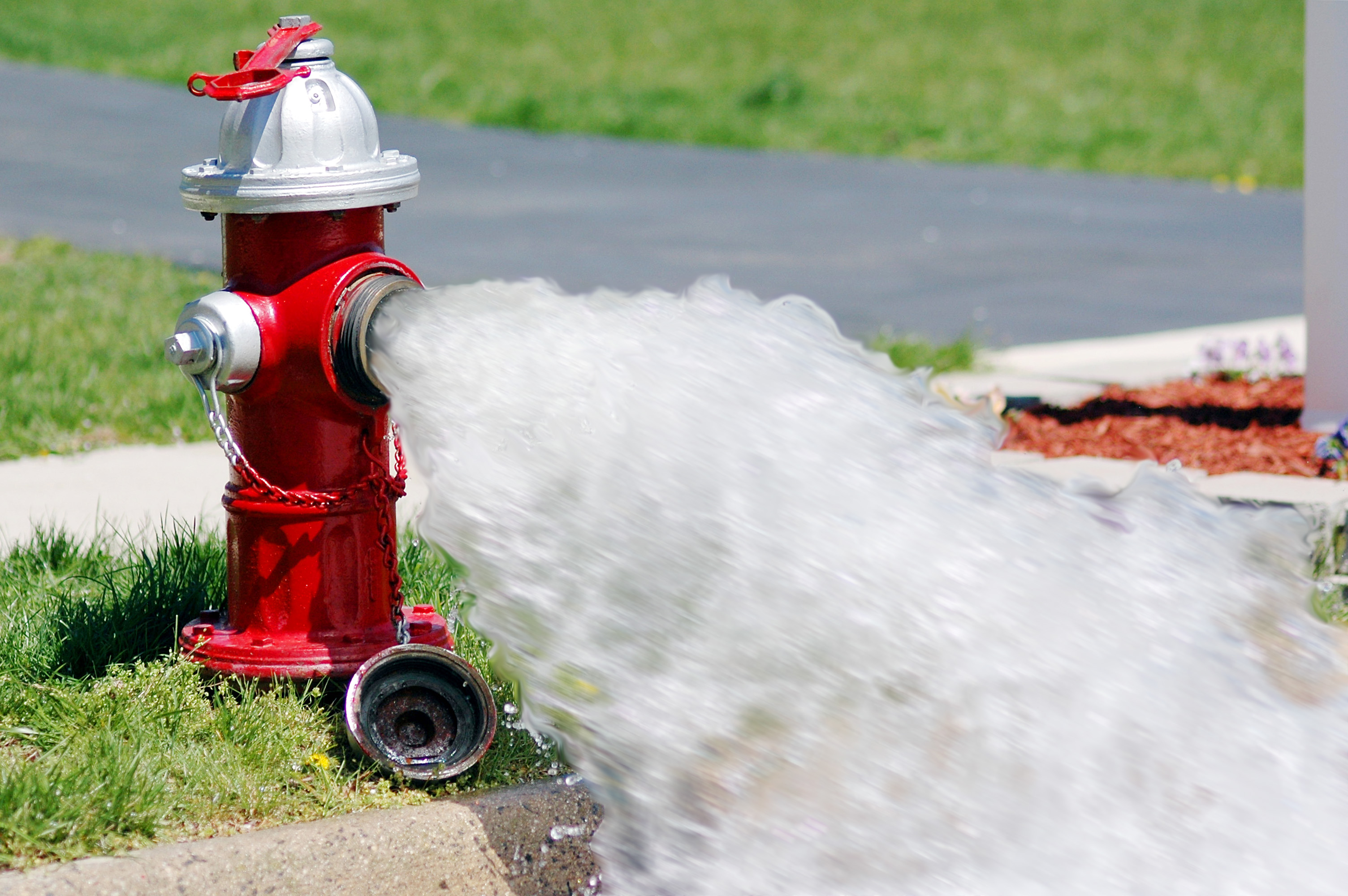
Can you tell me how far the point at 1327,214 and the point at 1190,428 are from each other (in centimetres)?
73

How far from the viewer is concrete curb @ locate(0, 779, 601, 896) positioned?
245 cm

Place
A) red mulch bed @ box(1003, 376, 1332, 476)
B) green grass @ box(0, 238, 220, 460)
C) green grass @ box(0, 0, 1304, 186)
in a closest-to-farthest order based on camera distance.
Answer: red mulch bed @ box(1003, 376, 1332, 476) < green grass @ box(0, 238, 220, 460) < green grass @ box(0, 0, 1304, 186)

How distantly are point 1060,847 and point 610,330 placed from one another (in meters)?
1.10

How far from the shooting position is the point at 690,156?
45.9 feet

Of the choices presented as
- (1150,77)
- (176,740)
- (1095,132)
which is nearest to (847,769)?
(176,740)

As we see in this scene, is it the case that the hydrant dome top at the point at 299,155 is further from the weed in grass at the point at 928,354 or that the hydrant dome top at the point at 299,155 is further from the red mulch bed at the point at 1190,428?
the weed in grass at the point at 928,354

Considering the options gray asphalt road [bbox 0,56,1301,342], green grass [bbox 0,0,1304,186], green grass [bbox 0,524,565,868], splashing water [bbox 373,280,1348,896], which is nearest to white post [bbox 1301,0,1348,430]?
splashing water [bbox 373,280,1348,896]

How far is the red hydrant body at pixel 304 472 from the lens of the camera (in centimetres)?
288

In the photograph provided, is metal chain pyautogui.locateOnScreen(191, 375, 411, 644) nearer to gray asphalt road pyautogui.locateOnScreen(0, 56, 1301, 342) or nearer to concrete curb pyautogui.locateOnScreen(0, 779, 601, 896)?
concrete curb pyautogui.locateOnScreen(0, 779, 601, 896)

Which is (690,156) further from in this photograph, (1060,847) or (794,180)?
(1060,847)

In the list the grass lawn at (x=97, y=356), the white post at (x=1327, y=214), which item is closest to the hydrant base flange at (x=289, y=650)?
the grass lawn at (x=97, y=356)

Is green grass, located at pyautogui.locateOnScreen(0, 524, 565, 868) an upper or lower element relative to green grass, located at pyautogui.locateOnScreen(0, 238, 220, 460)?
lower

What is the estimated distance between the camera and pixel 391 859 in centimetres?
263

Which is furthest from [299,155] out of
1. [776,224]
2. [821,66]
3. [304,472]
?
[821,66]
